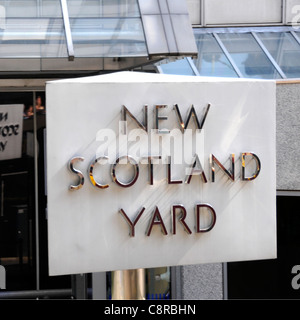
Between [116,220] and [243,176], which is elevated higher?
[243,176]

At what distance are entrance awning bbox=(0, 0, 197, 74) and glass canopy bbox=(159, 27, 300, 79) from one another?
2740 mm

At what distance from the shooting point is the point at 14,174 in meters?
12.6

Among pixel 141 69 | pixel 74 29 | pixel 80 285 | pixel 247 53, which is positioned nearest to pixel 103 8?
pixel 74 29

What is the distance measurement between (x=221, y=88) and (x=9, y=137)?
6859 mm

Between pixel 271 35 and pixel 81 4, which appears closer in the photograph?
pixel 81 4

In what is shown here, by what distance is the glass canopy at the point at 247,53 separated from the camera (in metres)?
11.6

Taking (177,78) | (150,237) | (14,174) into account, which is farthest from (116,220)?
(14,174)

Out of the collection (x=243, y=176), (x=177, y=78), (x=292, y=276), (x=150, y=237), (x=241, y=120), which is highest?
(x=177, y=78)

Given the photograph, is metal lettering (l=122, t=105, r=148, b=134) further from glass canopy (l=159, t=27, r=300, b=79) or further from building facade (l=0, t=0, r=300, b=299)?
glass canopy (l=159, t=27, r=300, b=79)

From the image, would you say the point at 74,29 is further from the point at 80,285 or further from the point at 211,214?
the point at 80,285

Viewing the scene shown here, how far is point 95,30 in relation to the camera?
8797 mm

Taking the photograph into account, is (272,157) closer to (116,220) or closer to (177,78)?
(177,78)

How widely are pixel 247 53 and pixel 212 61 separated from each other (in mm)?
724

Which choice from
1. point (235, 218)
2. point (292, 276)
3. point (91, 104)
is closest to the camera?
point (91, 104)
